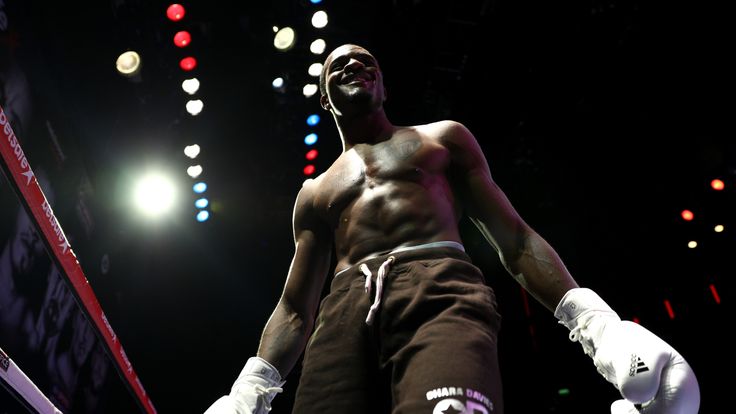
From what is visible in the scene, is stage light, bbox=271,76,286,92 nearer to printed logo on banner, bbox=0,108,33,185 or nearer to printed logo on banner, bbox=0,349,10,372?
printed logo on banner, bbox=0,108,33,185

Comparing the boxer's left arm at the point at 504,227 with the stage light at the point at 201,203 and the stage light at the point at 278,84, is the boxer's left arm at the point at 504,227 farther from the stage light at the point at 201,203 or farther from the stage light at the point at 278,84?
the stage light at the point at 201,203

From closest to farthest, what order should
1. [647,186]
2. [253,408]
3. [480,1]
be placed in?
[253,408], [480,1], [647,186]

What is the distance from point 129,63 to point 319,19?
1.68m

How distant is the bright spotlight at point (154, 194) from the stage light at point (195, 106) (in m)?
0.79

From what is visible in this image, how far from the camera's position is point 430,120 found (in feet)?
21.5

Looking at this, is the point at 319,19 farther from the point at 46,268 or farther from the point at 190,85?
the point at 46,268

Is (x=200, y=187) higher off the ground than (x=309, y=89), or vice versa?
(x=309, y=89)

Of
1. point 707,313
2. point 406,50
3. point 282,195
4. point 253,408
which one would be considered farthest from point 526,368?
point 253,408

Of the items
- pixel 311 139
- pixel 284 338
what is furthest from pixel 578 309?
pixel 311 139

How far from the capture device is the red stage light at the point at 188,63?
4969 millimetres

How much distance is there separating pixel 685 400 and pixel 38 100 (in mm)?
4455

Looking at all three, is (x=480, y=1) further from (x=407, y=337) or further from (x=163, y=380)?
(x=163, y=380)

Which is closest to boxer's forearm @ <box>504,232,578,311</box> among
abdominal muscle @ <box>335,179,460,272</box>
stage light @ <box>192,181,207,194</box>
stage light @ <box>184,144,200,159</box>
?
abdominal muscle @ <box>335,179,460,272</box>

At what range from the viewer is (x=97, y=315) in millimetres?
Result: 3418
